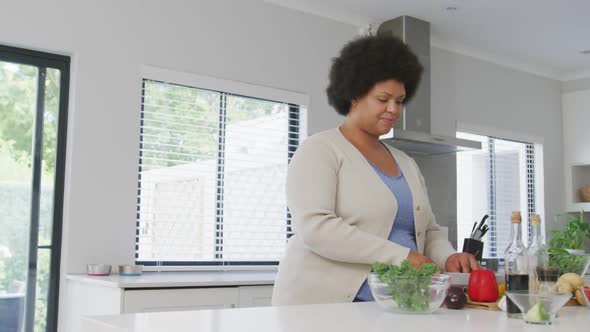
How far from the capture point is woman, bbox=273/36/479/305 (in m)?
1.68

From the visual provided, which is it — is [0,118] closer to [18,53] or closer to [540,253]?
[18,53]

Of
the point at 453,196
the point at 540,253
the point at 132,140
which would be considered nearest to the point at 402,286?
the point at 540,253

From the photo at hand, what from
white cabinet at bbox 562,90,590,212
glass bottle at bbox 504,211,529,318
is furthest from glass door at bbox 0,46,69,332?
white cabinet at bbox 562,90,590,212

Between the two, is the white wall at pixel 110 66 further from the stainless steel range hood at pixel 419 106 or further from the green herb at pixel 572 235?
the green herb at pixel 572 235

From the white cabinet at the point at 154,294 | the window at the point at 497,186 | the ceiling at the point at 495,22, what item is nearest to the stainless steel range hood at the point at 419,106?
the ceiling at the point at 495,22

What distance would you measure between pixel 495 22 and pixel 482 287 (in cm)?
354

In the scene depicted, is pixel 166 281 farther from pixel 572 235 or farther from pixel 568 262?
pixel 572 235

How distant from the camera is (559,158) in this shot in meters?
6.06

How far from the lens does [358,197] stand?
178 cm

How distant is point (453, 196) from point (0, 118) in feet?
10.6

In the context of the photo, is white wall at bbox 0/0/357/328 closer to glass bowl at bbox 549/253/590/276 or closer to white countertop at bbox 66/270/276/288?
white countertop at bbox 66/270/276/288

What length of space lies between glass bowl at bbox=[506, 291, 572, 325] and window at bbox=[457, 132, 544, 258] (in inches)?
158

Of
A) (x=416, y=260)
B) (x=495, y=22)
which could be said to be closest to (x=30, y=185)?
(x=416, y=260)

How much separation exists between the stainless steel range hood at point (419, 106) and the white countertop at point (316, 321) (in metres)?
3.01
